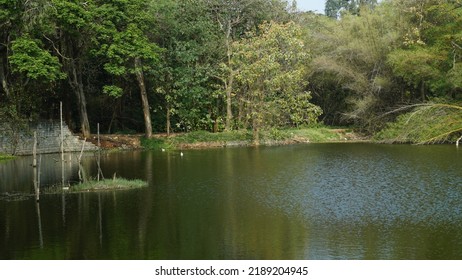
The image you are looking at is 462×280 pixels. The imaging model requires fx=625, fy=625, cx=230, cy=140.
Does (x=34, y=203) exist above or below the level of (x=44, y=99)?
below

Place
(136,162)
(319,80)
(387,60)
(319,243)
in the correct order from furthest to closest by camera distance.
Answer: (319,80), (387,60), (136,162), (319,243)

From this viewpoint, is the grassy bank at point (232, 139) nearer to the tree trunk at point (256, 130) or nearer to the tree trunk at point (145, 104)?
the tree trunk at point (256, 130)

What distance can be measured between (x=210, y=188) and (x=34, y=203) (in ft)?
19.5

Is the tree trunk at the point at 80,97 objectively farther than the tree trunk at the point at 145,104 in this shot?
No

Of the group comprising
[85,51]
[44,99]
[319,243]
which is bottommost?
[319,243]

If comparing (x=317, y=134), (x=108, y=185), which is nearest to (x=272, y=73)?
(x=317, y=134)

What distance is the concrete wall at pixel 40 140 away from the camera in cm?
3309

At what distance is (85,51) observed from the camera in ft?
121

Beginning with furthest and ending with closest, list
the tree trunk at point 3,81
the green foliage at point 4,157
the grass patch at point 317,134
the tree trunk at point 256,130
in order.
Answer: the grass patch at point 317,134, the tree trunk at point 256,130, the tree trunk at point 3,81, the green foliage at point 4,157

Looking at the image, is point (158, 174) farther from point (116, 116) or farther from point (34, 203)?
point (116, 116)

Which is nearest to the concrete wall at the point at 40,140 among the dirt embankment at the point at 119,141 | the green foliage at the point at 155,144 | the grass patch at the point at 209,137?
the dirt embankment at the point at 119,141

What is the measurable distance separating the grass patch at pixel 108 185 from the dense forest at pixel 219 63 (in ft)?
39.8

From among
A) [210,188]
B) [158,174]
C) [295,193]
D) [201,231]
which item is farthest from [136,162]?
[201,231]

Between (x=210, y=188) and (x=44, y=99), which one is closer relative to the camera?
(x=210, y=188)
